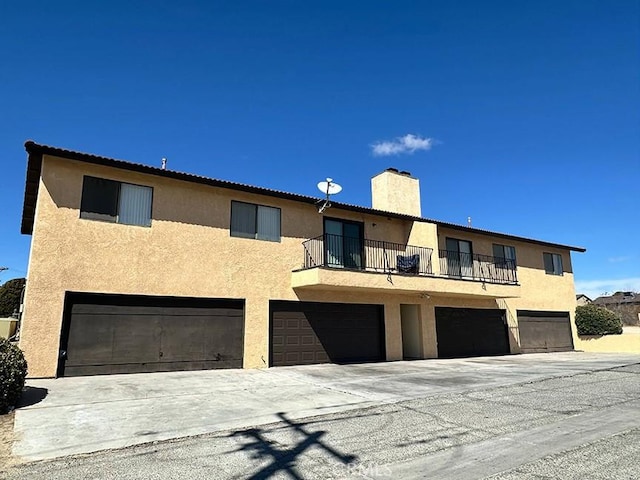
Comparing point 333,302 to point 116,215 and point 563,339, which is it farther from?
point 563,339

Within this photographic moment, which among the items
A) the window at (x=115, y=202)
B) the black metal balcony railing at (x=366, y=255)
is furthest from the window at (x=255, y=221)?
the window at (x=115, y=202)

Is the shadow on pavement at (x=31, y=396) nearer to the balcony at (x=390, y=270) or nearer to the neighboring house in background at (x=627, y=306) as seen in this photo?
the balcony at (x=390, y=270)

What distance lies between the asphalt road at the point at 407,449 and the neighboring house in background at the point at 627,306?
174ft

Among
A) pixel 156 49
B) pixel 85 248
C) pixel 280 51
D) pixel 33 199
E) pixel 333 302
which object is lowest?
pixel 333 302

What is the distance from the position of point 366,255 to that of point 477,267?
23.0ft

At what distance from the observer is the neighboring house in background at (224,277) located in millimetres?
11531

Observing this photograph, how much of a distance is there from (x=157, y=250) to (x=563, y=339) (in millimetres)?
22892

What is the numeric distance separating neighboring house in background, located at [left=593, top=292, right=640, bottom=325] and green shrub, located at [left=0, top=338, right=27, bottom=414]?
59836 mm

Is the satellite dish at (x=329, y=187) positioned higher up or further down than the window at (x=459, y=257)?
higher up

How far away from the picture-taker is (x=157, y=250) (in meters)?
12.8

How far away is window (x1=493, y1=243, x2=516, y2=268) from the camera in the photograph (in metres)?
21.9

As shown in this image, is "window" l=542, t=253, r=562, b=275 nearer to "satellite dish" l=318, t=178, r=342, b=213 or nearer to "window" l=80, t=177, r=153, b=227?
"satellite dish" l=318, t=178, r=342, b=213

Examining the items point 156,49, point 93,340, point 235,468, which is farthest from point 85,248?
point 235,468

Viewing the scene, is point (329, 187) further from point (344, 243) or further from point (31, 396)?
point (31, 396)
